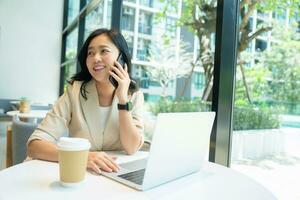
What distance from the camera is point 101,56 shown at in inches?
55.0

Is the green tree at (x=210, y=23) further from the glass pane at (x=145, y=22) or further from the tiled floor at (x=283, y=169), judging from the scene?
the glass pane at (x=145, y=22)

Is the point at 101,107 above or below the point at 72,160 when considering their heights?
above

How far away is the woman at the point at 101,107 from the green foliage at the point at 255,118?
61 centimetres

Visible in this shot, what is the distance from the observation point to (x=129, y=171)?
0.97 meters

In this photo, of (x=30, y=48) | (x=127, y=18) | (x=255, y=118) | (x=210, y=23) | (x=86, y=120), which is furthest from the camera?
(x=30, y=48)

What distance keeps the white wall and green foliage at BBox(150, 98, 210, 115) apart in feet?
14.9

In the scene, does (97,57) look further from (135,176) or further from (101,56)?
(135,176)

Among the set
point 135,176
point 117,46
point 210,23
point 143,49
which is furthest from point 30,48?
point 135,176

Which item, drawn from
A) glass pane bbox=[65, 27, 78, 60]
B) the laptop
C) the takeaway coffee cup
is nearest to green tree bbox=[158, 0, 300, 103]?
the laptop

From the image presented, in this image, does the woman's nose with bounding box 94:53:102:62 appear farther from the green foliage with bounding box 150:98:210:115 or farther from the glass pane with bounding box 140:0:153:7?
the glass pane with bounding box 140:0:153:7

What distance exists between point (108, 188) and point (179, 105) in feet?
5.14

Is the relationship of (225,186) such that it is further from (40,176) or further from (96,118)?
(96,118)

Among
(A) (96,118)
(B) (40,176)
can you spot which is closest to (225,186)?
(B) (40,176)

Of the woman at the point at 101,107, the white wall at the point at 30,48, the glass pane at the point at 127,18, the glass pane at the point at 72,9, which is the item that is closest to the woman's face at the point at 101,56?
the woman at the point at 101,107
